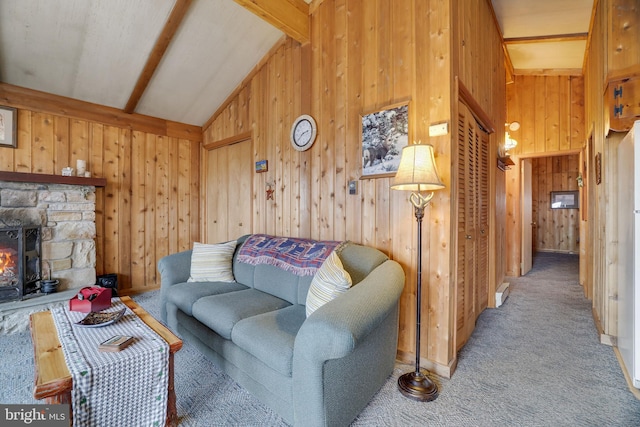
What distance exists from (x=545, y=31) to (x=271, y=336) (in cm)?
471

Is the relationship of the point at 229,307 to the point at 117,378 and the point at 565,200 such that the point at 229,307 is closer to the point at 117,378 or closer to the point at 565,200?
the point at 117,378

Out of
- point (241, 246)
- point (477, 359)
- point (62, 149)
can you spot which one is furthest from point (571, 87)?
point (62, 149)

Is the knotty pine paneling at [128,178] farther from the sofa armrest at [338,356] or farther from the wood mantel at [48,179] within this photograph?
the sofa armrest at [338,356]

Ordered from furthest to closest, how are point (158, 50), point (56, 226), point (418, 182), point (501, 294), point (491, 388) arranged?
point (501, 294)
point (56, 226)
point (158, 50)
point (491, 388)
point (418, 182)

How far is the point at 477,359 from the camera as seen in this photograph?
2.21 m

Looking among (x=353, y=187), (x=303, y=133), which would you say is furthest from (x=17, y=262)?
(x=353, y=187)

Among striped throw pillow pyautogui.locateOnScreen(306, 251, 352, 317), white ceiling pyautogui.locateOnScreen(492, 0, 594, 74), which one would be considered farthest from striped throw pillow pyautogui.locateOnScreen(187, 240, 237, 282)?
white ceiling pyautogui.locateOnScreen(492, 0, 594, 74)

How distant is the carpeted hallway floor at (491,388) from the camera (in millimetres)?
1583

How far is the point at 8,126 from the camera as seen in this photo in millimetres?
3029

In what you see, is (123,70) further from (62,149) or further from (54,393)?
(54,393)

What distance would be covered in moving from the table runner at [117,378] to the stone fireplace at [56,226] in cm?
210

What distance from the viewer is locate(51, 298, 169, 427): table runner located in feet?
4.00

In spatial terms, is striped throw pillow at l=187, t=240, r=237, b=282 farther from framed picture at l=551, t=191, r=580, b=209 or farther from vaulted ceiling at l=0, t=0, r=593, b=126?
framed picture at l=551, t=191, r=580, b=209

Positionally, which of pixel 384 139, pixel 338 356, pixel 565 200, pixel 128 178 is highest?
pixel 384 139
